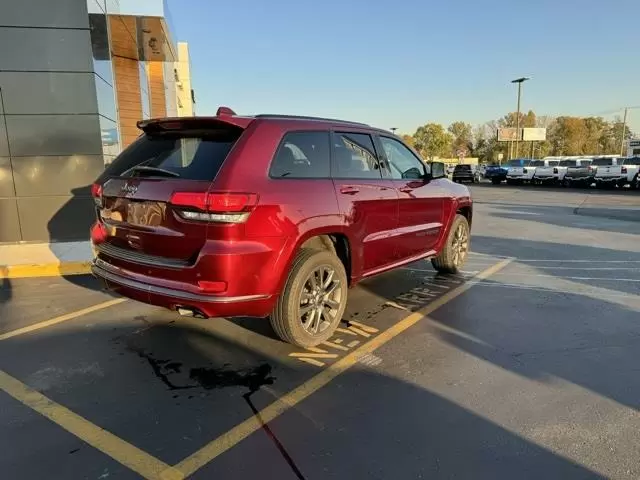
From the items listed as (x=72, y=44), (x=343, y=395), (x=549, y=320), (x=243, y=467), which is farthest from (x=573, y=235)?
(x=72, y=44)

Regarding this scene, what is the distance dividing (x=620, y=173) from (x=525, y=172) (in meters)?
6.60

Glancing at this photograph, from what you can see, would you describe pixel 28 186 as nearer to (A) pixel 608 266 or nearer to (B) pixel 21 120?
(B) pixel 21 120

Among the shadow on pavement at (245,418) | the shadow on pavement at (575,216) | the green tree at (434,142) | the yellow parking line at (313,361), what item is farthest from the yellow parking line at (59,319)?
the green tree at (434,142)

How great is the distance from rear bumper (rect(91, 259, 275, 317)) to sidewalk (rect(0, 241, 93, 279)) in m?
3.62

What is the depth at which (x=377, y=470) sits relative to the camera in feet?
8.46

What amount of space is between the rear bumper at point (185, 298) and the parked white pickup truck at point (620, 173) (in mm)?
29828

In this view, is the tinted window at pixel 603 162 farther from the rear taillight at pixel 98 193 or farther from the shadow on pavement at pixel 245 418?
the rear taillight at pixel 98 193

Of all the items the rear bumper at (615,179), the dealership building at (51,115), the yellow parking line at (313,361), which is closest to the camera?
the yellow parking line at (313,361)

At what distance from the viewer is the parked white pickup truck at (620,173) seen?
27.5 metres

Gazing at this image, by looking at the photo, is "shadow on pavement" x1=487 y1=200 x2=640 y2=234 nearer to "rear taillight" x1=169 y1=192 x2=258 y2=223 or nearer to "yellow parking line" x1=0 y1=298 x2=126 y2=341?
"rear taillight" x1=169 y1=192 x2=258 y2=223

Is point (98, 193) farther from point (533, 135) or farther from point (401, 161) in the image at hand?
point (533, 135)

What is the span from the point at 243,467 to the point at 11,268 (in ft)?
19.6

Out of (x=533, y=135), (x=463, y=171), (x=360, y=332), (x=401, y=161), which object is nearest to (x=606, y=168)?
(x=463, y=171)

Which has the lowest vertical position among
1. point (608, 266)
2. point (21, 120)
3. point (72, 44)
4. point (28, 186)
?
point (608, 266)
